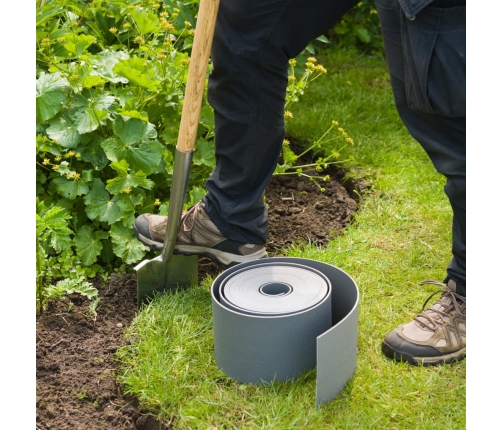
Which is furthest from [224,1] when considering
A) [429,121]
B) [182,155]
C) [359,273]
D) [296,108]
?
[296,108]

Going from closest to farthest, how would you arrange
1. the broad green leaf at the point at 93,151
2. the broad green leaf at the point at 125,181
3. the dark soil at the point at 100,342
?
the dark soil at the point at 100,342 → the broad green leaf at the point at 125,181 → the broad green leaf at the point at 93,151

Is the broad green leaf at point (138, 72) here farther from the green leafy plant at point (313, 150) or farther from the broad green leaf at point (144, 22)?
the green leafy plant at point (313, 150)

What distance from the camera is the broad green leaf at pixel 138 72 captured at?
9.52 ft

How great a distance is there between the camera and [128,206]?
9.50 ft

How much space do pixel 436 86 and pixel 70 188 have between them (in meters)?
1.52

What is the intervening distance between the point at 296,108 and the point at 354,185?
0.87 m

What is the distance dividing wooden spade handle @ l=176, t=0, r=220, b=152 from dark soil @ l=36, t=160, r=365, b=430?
2.18 ft

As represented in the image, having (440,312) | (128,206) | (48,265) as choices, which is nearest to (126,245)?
(128,206)

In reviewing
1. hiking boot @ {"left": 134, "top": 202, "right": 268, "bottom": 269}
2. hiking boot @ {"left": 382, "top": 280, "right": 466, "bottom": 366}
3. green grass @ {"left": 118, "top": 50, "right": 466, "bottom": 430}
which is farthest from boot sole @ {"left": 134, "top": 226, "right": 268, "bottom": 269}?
hiking boot @ {"left": 382, "top": 280, "right": 466, "bottom": 366}

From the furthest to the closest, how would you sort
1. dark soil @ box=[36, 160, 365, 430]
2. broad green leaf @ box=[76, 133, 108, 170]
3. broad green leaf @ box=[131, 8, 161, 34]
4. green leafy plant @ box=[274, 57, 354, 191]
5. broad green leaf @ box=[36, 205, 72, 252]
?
1. green leafy plant @ box=[274, 57, 354, 191]
2. broad green leaf @ box=[131, 8, 161, 34]
3. broad green leaf @ box=[76, 133, 108, 170]
4. broad green leaf @ box=[36, 205, 72, 252]
5. dark soil @ box=[36, 160, 365, 430]

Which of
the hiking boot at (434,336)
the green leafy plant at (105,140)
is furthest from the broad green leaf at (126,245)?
the hiking boot at (434,336)

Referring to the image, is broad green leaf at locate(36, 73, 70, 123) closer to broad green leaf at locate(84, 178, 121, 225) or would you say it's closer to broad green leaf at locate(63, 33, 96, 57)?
broad green leaf at locate(63, 33, 96, 57)

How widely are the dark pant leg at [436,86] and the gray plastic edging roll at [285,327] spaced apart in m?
0.46

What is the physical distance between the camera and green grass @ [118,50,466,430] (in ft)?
7.04
